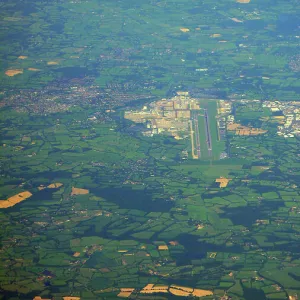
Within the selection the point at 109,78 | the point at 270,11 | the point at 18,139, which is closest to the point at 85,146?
the point at 18,139

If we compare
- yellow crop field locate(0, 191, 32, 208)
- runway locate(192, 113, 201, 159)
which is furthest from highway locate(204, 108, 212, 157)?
yellow crop field locate(0, 191, 32, 208)

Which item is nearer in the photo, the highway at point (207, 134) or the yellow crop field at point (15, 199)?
the yellow crop field at point (15, 199)

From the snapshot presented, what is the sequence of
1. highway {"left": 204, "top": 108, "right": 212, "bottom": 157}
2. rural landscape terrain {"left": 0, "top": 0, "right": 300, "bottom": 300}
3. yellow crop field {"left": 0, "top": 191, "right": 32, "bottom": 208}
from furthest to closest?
highway {"left": 204, "top": 108, "right": 212, "bottom": 157}
yellow crop field {"left": 0, "top": 191, "right": 32, "bottom": 208}
rural landscape terrain {"left": 0, "top": 0, "right": 300, "bottom": 300}

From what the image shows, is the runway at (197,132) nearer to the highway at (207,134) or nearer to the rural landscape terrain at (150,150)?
the rural landscape terrain at (150,150)

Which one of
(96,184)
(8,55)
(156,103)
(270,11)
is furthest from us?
(270,11)

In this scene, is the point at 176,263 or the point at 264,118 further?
the point at 264,118

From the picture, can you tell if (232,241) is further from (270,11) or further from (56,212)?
(270,11)

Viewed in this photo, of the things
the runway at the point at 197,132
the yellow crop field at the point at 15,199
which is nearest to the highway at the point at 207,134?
the runway at the point at 197,132

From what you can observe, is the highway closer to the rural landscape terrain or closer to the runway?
the rural landscape terrain

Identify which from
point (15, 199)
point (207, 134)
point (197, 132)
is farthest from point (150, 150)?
point (15, 199)
